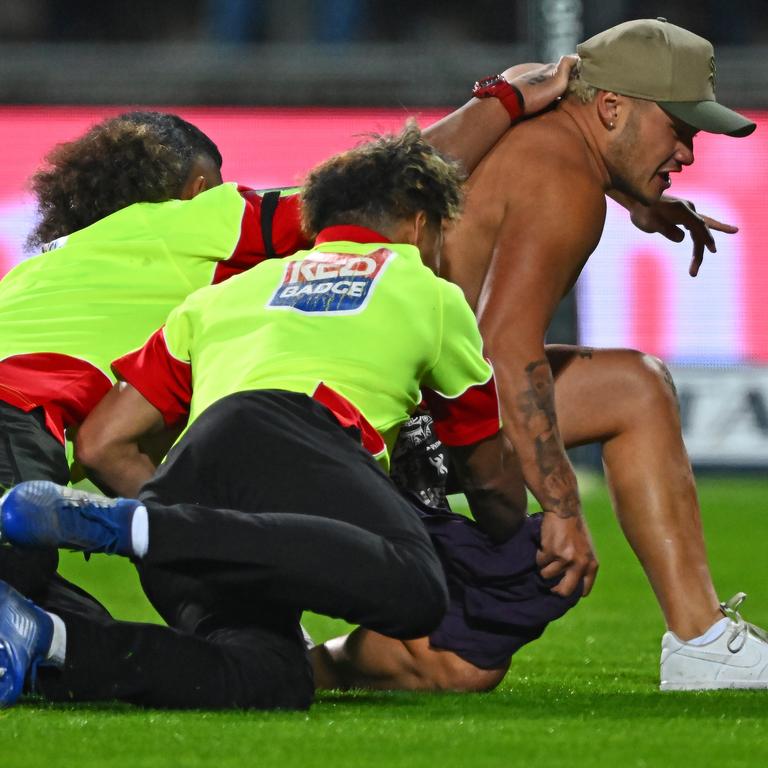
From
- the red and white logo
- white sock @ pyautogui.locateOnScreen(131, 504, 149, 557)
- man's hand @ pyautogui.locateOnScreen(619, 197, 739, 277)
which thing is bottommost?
white sock @ pyautogui.locateOnScreen(131, 504, 149, 557)

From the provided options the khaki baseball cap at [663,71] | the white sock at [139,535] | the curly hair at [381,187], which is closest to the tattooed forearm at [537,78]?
the khaki baseball cap at [663,71]

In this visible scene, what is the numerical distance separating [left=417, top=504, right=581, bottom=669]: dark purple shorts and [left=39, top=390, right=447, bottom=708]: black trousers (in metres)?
0.52

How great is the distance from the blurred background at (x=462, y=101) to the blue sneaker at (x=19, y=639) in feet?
24.6

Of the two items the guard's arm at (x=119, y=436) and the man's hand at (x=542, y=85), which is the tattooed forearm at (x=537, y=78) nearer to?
the man's hand at (x=542, y=85)

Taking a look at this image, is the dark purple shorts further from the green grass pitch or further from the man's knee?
the man's knee

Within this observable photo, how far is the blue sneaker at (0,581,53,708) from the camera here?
2771mm

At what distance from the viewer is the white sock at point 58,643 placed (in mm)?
2828

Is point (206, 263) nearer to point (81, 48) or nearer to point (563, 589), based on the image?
point (563, 589)

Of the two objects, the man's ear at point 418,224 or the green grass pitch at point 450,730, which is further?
the man's ear at point 418,224

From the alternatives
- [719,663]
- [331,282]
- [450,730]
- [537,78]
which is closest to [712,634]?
[719,663]

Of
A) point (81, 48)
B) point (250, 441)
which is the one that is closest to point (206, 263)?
point (250, 441)

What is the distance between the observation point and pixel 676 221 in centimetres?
429

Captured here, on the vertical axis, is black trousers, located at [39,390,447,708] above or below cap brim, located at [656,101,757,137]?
below

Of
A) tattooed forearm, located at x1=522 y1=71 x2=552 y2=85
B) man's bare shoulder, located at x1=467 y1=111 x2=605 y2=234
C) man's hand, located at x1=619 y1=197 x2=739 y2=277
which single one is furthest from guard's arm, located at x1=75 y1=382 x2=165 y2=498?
man's hand, located at x1=619 y1=197 x2=739 y2=277
